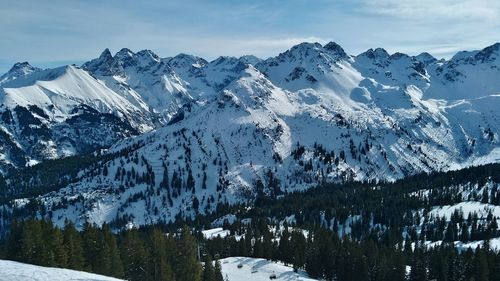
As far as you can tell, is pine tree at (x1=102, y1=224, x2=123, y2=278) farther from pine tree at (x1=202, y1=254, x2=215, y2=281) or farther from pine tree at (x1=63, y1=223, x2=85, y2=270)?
pine tree at (x1=202, y1=254, x2=215, y2=281)

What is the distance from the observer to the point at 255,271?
132 metres

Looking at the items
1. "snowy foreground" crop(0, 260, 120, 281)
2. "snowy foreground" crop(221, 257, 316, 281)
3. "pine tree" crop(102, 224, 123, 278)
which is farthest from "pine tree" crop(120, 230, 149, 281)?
"snowy foreground" crop(221, 257, 316, 281)

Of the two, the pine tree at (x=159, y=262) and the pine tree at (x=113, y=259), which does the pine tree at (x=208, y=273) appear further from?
the pine tree at (x=113, y=259)

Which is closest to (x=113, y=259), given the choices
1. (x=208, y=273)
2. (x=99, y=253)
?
(x=99, y=253)

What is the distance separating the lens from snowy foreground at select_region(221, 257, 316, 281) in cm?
12838

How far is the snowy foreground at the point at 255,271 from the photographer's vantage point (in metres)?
128

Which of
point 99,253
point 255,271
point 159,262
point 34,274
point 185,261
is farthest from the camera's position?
point 255,271

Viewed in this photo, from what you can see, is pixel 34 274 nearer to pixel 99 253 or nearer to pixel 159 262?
pixel 159 262

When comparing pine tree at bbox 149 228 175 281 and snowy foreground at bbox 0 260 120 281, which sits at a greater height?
snowy foreground at bbox 0 260 120 281

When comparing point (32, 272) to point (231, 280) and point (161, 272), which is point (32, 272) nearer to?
point (161, 272)

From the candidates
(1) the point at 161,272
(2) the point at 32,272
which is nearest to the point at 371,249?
(1) the point at 161,272

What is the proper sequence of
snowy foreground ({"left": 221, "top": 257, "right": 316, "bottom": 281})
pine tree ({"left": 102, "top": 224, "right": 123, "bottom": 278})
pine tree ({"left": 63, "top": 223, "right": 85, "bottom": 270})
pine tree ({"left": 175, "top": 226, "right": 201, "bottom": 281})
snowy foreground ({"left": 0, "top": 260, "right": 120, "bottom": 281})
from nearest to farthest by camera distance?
snowy foreground ({"left": 0, "top": 260, "right": 120, "bottom": 281}), pine tree ({"left": 63, "top": 223, "right": 85, "bottom": 270}), pine tree ({"left": 102, "top": 224, "right": 123, "bottom": 278}), pine tree ({"left": 175, "top": 226, "right": 201, "bottom": 281}), snowy foreground ({"left": 221, "top": 257, "right": 316, "bottom": 281})

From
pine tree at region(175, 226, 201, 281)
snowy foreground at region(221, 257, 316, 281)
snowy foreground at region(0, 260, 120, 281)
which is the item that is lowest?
snowy foreground at region(221, 257, 316, 281)

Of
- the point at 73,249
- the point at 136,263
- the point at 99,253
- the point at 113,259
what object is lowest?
the point at 136,263
